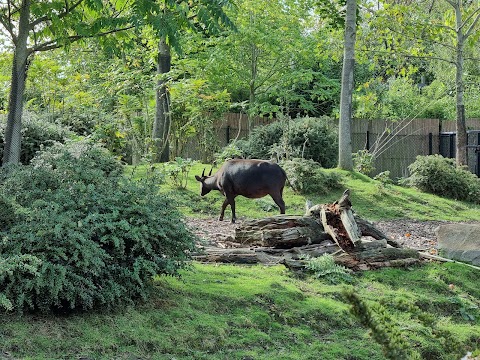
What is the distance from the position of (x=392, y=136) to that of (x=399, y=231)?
13.1m

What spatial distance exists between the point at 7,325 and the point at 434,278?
5.82m

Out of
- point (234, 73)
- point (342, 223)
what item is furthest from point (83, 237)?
point (234, 73)

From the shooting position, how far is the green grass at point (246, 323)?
18.6 feet

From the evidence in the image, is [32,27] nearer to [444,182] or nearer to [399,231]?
[399,231]

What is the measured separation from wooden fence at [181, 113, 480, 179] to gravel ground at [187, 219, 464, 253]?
11.7 meters

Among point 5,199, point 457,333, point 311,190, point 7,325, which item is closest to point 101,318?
point 7,325

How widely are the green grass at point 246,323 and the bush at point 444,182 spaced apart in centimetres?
1096

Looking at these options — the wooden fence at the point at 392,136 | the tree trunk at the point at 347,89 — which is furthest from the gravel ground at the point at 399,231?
the wooden fence at the point at 392,136

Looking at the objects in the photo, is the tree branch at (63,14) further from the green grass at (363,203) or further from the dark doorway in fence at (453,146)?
the dark doorway in fence at (453,146)

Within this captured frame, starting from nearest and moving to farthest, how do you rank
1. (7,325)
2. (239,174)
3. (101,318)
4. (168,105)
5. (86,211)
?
(7,325) → (101,318) → (86,211) → (239,174) → (168,105)

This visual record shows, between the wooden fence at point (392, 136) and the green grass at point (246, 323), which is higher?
the wooden fence at point (392, 136)

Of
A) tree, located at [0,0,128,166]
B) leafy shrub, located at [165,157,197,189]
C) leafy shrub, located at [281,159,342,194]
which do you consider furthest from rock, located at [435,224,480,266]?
leafy shrub, located at [165,157,197,189]

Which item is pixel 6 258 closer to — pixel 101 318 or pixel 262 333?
pixel 101 318

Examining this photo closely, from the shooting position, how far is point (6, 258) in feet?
19.0
